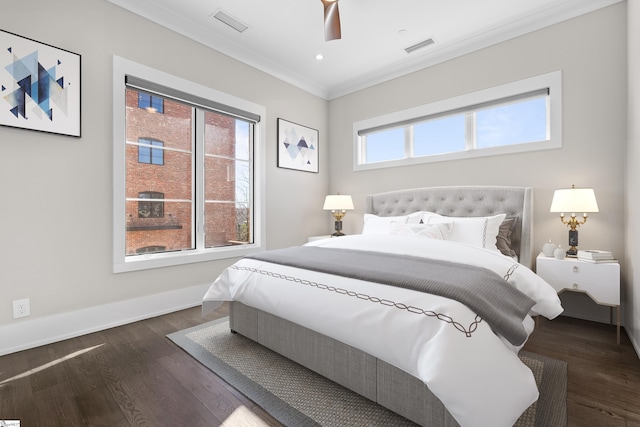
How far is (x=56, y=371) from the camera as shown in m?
1.89

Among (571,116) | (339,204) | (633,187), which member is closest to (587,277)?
(633,187)

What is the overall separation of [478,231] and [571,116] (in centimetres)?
143

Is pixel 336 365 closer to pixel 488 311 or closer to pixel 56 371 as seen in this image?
pixel 488 311

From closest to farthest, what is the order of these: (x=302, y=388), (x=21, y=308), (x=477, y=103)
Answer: (x=302, y=388) → (x=21, y=308) → (x=477, y=103)

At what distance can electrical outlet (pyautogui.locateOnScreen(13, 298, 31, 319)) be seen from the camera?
2.16m

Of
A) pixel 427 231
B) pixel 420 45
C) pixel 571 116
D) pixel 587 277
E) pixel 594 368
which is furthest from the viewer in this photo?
pixel 420 45

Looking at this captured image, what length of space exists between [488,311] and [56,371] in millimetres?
2514

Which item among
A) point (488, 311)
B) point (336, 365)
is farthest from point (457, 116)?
point (336, 365)

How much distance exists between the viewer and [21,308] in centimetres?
218

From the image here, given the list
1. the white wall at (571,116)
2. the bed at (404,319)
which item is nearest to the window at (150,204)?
the bed at (404,319)

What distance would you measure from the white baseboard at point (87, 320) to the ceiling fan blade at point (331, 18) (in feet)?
9.22

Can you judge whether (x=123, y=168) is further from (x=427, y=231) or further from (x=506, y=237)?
(x=506, y=237)

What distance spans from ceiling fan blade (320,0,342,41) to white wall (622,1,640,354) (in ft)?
7.11

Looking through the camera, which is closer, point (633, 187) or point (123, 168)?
point (633, 187)
